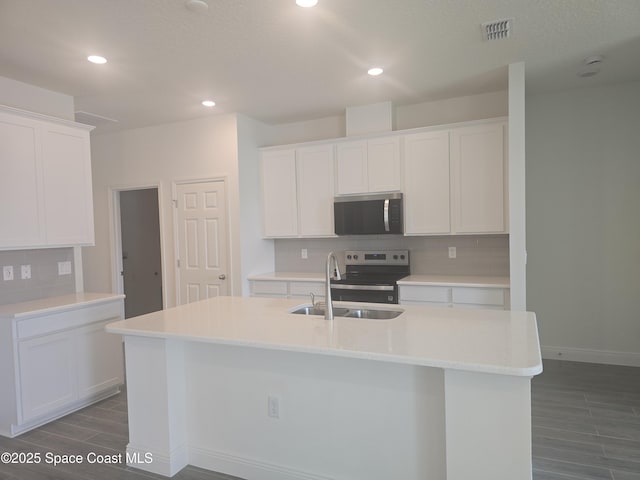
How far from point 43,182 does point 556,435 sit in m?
4.34

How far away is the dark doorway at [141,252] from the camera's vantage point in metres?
6.02

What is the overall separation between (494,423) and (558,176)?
11.1 ft

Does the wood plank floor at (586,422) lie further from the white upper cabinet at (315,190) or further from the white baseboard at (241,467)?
the white upper cabinet at (315,190)

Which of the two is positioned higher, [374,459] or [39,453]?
[374,459]

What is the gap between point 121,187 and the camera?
17.1 feet

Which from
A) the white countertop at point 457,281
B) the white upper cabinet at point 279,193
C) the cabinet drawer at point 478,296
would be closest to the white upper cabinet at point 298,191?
the white upper cabinet at point 279,193

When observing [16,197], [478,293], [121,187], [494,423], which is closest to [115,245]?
[121,187]

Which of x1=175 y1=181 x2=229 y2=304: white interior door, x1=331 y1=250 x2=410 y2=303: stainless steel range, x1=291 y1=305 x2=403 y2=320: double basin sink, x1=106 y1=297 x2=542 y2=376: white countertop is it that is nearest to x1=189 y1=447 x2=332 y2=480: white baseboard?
x1=106 y1=297 x2=542 y2=376: white countertop

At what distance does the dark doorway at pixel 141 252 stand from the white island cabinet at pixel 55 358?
238cm

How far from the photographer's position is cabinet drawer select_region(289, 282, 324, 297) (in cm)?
444

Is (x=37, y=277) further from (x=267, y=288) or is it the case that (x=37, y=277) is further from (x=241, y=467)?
(x=241, y=467)

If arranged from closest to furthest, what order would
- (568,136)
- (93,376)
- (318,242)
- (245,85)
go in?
(93,376) < (245,85) < (568,136) < (318,242)

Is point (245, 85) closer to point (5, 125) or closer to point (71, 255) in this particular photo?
point (5, 125)

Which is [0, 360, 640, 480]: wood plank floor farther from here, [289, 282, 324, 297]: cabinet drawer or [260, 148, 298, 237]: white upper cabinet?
[260, 148, 298, 237]: white upper cabinet
